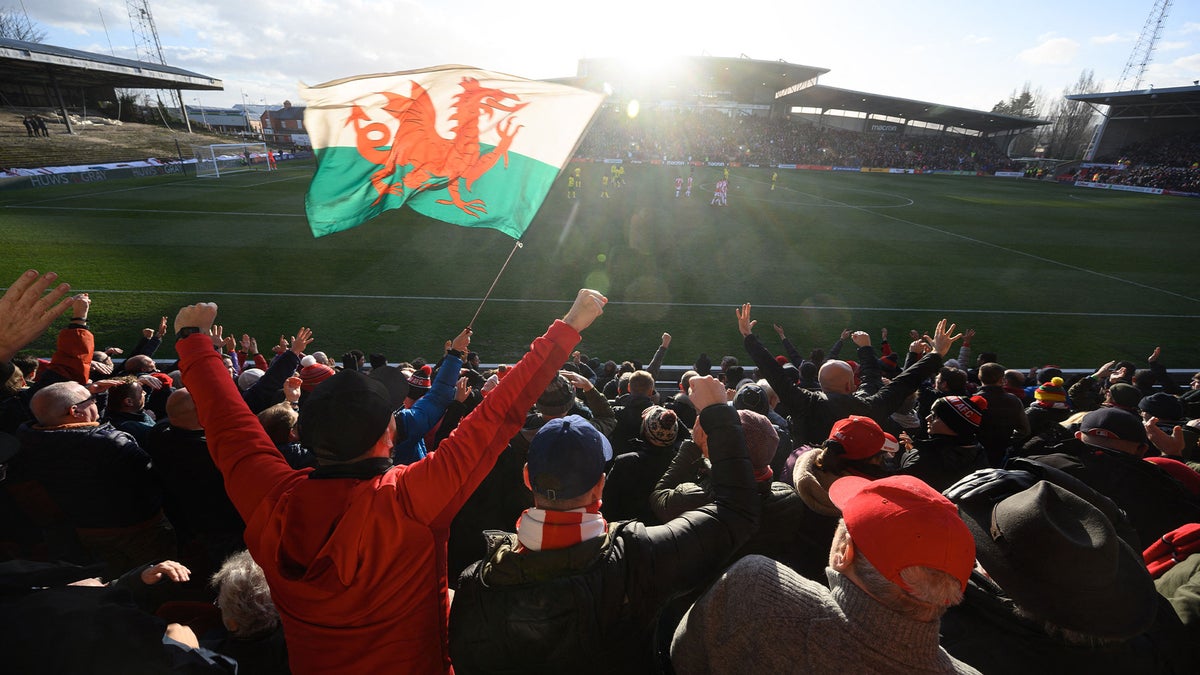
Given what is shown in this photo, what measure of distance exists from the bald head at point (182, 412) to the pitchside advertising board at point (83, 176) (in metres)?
33.2

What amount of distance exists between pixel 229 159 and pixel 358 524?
1839 inches

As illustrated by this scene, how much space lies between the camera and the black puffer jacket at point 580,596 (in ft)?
5.59

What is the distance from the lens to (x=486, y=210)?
4.20 meters

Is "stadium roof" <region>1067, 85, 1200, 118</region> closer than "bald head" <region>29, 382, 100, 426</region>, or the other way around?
"bald head" <region>29, 382, 100, 426</region>

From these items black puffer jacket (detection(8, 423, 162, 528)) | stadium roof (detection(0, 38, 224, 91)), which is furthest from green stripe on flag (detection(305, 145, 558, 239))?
stadium roof (detection(0, 38, 224, 91))

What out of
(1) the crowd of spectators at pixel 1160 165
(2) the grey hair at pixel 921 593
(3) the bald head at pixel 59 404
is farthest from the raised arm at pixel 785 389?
(1) the crowd of spectators at pixel 1160 165

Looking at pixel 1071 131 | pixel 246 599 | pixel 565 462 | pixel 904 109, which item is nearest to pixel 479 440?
pixel 565 462

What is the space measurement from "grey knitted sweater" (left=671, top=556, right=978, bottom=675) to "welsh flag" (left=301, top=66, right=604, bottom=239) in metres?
3.07

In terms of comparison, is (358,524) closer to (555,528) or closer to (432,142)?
(555,528)

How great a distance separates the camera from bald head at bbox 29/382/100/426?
2.96 metres

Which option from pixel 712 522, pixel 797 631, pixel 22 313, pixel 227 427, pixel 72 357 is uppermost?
pixel 22 313

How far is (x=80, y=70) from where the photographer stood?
4153 centimetres

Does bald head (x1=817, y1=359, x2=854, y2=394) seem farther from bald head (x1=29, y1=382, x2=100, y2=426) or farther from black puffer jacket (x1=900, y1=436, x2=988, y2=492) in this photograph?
bald head (x1=29, y1=382, x2=100, y2=426)

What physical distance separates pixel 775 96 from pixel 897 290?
215ft
